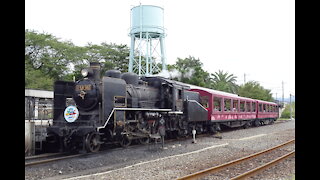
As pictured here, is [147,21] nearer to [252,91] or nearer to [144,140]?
[144,140]

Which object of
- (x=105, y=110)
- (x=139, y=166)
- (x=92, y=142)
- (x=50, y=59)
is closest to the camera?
(x=139, y=166)

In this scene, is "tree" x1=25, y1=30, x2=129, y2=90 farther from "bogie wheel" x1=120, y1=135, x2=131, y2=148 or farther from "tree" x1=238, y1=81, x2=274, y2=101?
"tree" x1=238, y1=81, x2=274, y2=101

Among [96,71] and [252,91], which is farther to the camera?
[252,91]

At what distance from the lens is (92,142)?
10391 millimetres

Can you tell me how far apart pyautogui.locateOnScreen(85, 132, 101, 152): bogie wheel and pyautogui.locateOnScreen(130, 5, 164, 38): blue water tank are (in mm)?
25020

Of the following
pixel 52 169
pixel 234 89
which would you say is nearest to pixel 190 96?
pixel 52 169

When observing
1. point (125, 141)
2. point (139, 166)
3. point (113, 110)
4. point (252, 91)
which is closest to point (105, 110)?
point (113, 110)

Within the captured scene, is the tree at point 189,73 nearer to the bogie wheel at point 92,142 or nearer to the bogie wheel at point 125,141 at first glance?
the bogie wheel at point 125,141

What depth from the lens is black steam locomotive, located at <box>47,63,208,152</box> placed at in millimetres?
10266

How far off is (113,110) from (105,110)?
0.35 meters

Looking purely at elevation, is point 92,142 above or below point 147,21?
below

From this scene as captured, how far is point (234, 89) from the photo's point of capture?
2280 inches

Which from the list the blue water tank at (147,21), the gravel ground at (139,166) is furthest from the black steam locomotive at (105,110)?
the blue water tank at (147,21)
